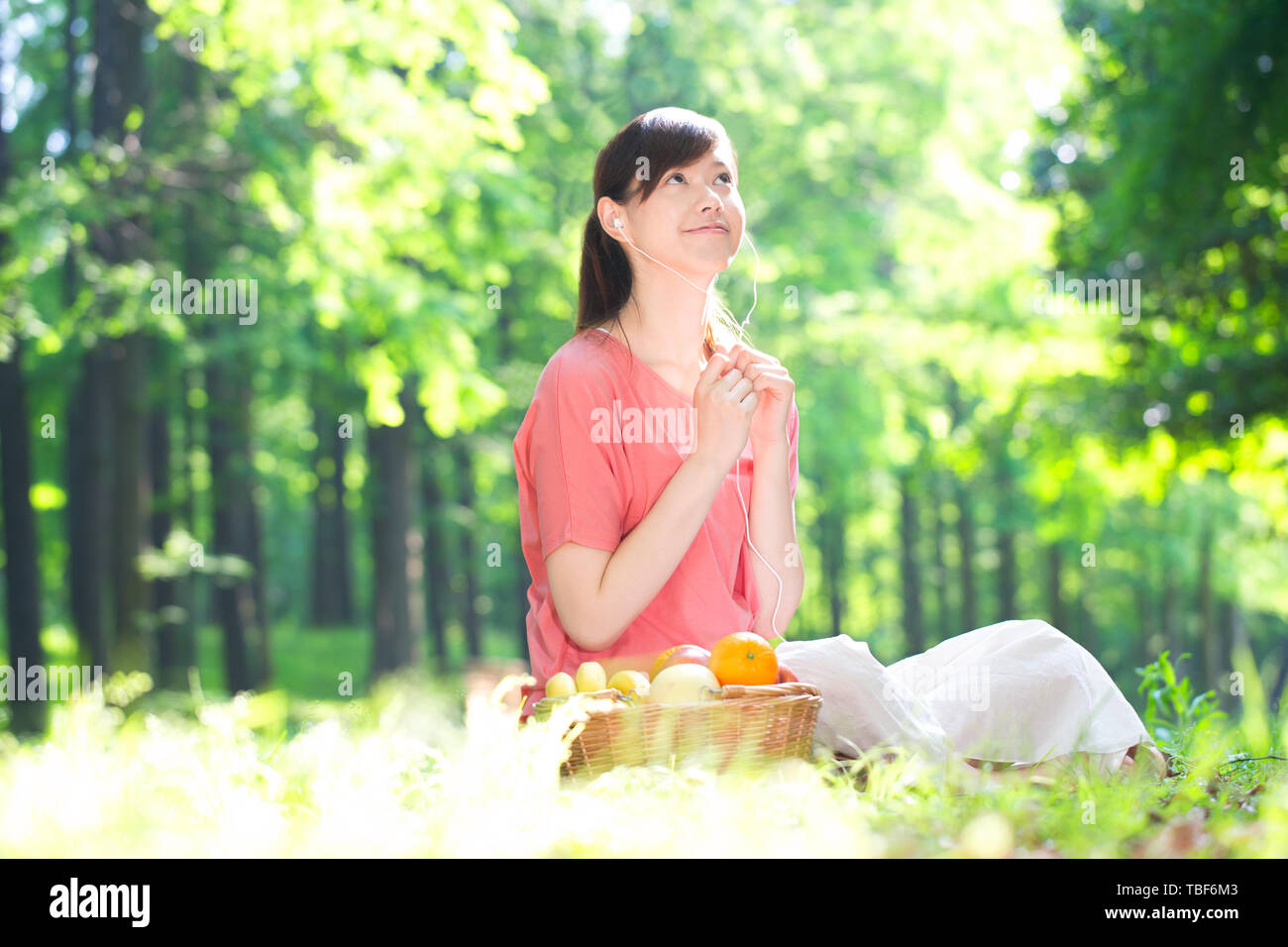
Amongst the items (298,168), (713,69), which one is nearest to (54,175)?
(298,168)

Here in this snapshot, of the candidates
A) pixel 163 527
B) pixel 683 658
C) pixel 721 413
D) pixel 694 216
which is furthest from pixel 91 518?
pixel 683 658

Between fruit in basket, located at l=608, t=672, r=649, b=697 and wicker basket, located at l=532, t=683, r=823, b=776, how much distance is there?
144 mm

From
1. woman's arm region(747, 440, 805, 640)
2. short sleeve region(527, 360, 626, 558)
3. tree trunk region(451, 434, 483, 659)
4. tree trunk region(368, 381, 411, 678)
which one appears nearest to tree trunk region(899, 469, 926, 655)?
tree trunk region(451, 434, 483, 659)

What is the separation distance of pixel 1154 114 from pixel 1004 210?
685 centimetres

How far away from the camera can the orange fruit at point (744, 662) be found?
9.61ft

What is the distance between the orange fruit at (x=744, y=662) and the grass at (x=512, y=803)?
233 mm

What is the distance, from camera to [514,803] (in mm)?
2375

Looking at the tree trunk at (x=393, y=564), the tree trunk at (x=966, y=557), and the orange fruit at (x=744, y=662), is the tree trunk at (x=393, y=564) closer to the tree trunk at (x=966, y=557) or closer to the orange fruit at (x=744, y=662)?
the tree trunk at (x=966, y=557)

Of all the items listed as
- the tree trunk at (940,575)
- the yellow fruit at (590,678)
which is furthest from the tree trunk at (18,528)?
the tree trunk at (940,575)

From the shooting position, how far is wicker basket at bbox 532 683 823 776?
2.73 metres

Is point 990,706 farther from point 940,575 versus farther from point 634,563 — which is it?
point 940,575

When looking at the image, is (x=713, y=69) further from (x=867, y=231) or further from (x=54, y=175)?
(x=54, y=175)

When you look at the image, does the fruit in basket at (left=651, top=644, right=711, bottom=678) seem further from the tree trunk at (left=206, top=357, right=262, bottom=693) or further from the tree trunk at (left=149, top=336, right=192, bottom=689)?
the tree trunk at (left=206, top=357, right=262, bottom=693)

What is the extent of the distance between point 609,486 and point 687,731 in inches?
34.9
